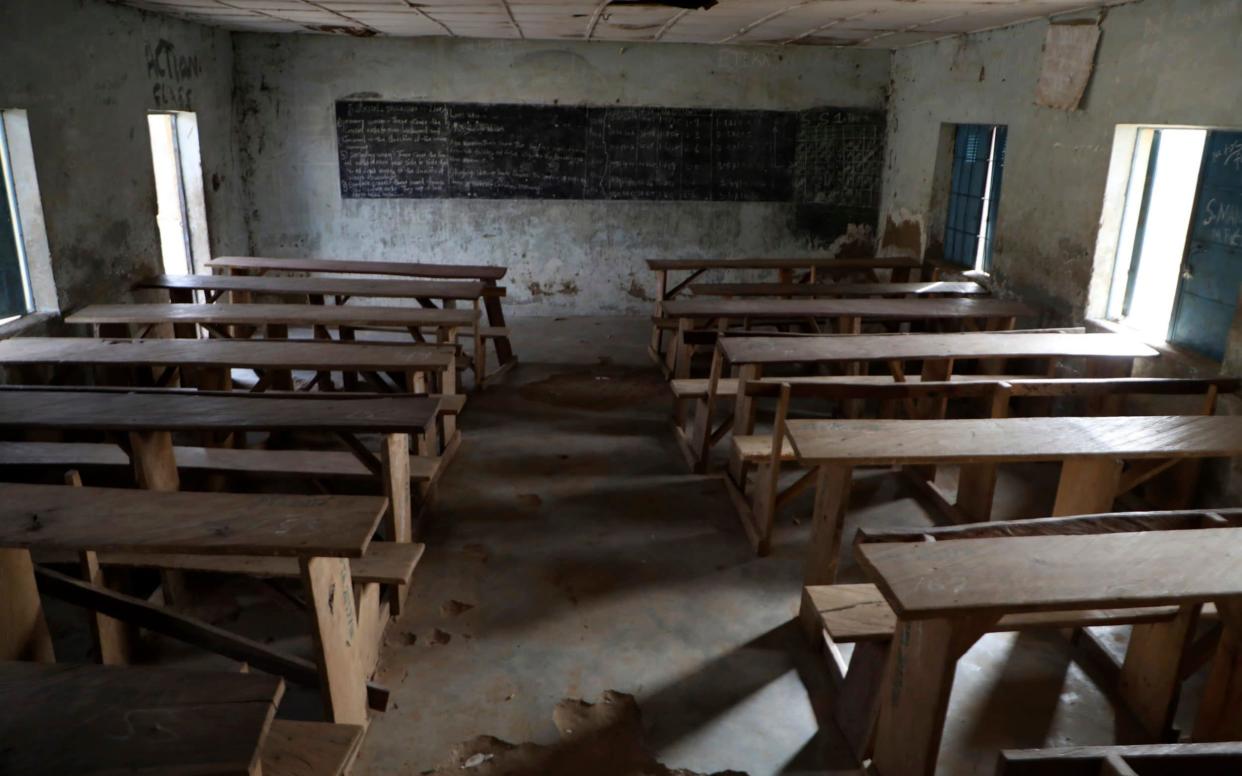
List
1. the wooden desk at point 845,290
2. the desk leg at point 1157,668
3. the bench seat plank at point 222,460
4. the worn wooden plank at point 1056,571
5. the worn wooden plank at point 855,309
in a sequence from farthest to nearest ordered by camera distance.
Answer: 1. the wooden desk at point 845,290
2. the worn wooden plank at point 855,309
3. the bench seat plank at point 222,460
4. the desk leg at point 1157,668
5. the worn wooden plank at point 1056,571

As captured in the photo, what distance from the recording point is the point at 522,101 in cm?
776

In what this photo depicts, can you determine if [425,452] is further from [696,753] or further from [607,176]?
[607,176]

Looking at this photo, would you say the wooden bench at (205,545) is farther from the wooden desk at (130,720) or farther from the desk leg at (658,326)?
the desk leg at (658,326)

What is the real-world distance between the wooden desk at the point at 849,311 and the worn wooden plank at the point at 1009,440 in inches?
78.5

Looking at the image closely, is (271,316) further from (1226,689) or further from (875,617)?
(1226,689)

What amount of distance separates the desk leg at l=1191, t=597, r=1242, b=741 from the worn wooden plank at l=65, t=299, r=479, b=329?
3.63 m

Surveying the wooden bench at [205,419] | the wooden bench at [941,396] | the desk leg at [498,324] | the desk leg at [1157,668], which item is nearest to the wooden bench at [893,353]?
the wooden bench at [941,396]

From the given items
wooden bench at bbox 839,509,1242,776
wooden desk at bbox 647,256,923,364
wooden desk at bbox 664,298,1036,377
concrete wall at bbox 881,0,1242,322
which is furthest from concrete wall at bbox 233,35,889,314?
wooden bench at bbox 839,509,1242,776

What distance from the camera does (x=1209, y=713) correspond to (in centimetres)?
232

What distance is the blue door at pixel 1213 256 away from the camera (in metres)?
3.97

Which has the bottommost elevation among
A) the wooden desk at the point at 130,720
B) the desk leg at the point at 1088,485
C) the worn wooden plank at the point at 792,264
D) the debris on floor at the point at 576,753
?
the debris on floor at the point at 576,753

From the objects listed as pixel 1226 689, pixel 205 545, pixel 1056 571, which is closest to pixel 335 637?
pixel 205 545

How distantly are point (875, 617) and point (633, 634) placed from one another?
0.94 metres

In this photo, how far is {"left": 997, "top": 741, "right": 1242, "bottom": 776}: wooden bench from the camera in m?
1.30
